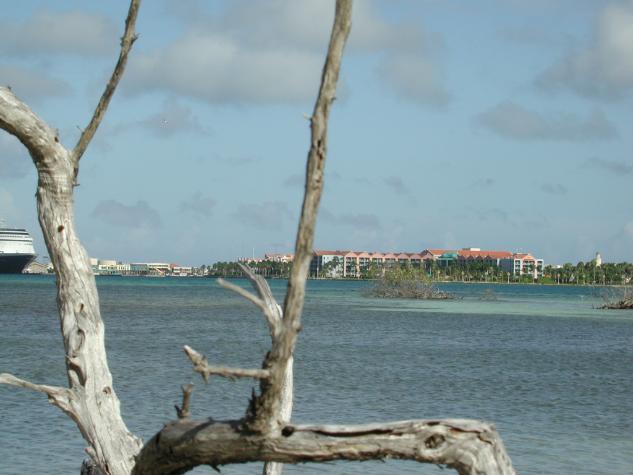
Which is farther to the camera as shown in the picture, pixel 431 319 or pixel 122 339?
pixel 431 319

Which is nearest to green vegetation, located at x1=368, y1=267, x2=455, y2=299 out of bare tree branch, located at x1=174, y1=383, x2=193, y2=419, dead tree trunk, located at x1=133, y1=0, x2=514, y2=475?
bare tree branch, located at x1=174, y1=383, x2=193, y2=419

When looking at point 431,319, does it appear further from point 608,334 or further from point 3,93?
point 3,93

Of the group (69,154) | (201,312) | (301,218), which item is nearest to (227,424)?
(301,218)

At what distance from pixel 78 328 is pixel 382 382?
1975 cm

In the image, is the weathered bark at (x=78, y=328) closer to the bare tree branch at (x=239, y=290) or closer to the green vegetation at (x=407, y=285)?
the bare tree branch at (x=239, y=290)

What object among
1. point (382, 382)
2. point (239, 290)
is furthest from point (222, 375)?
point (382, 382)

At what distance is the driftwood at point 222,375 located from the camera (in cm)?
385

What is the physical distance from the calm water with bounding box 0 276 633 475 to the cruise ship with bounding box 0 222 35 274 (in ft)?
331

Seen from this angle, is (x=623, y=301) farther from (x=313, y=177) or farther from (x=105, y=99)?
(x=313, y=177)

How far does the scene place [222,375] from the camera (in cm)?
390

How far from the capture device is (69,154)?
525 centimetres

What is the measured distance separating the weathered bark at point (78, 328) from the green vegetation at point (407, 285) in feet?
294

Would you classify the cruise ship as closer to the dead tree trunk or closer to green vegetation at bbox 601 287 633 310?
green vegetation at bbox 601 287 633 310

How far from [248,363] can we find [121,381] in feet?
24.9
